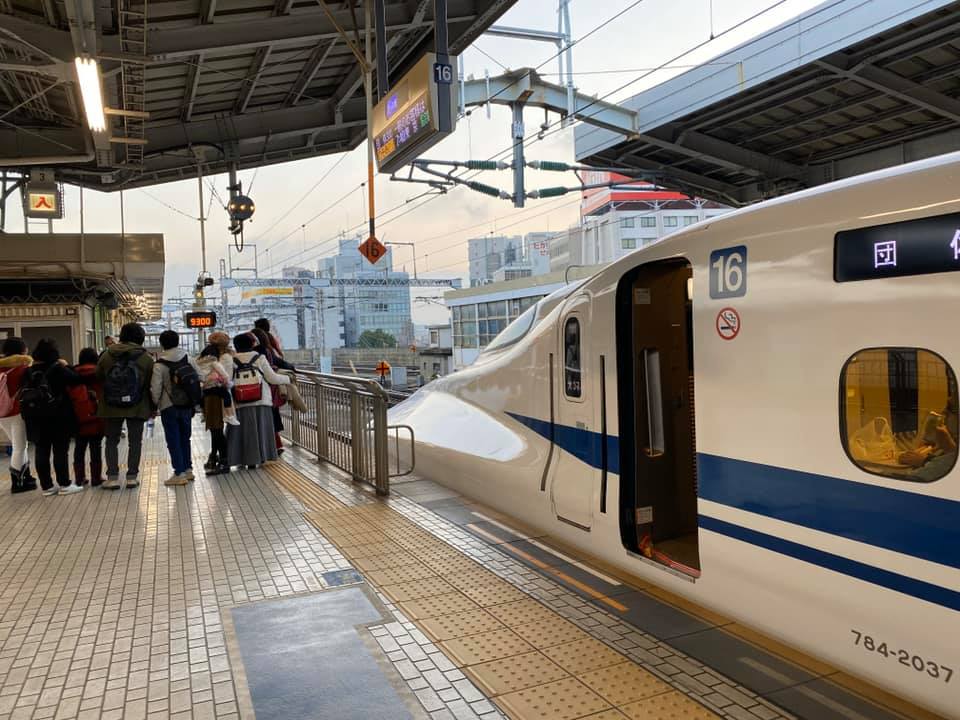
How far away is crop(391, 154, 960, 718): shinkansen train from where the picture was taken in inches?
107

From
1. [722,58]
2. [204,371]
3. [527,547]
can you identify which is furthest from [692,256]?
[722,58]

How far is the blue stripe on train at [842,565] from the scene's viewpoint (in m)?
2.67

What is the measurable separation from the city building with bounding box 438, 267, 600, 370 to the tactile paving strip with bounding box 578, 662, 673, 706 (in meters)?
18.1

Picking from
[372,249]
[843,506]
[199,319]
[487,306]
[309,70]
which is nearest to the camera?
[843,506]

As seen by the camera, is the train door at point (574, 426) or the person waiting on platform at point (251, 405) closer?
the train door at point (574, 426)

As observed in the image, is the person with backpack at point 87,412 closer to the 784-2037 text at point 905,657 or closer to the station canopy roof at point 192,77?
the station canopy roof at point 192,77

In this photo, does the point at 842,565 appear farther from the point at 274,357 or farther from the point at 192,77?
the point at 192,77

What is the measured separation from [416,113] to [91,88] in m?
3.36

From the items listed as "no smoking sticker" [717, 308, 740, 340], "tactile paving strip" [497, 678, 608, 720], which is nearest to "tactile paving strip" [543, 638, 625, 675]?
"tactile paving strip" [497, 678, 608, 720]

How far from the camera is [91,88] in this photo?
7.39 meters

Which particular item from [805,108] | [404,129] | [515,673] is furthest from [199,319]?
[515,673]

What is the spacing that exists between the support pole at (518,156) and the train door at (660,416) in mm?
A: 13108

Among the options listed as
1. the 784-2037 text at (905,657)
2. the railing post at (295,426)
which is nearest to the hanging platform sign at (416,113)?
the railing post at (295,426)

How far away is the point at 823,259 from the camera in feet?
10.2
